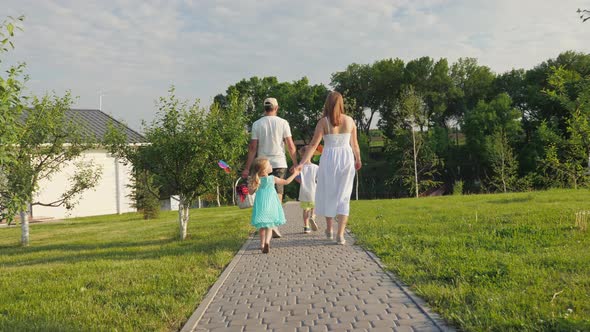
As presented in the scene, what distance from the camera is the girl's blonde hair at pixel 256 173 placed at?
25.7 feet

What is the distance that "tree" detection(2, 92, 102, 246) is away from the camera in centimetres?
1156

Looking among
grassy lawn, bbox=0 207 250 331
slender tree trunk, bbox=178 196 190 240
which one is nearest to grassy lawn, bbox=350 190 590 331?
grassy lawn, bbox=0 207 250 331

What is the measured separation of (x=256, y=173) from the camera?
7.89m

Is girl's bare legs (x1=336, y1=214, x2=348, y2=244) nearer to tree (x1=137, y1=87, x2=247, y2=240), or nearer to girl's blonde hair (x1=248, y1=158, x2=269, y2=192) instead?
girl's blonde hair (x1=248, y1=158, x2=269, y2=192)

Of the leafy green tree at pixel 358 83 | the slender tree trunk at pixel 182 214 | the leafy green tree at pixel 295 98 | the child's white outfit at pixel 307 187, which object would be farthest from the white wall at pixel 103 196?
the leafy green tree at pixel 358 83

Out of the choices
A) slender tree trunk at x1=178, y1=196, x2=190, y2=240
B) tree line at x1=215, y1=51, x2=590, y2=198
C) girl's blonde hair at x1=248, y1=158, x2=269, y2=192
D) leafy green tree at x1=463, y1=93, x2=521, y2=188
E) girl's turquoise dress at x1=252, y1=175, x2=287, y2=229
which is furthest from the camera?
leafy green tree at x1=463, y1=93, x2=521, y2=188

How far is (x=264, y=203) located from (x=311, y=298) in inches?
120

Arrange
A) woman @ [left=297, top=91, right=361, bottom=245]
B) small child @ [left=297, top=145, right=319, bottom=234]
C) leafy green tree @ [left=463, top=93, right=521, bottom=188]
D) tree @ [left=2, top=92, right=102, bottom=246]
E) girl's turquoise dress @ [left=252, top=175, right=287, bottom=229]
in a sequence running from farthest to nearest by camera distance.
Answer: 1. leafy green tree @ [left=463, top=93, right=521, bottom=188]
2. tree @ [left=2, top=92, right=102, bottom=246]
3. small child @ [left=297, top=145, right=319, bottom=234]
4. woman @ [left=297, top=91, right=361, bottom=245]
5. girl's turquoise dress @ [left=252, top=175, right=287, bottom=229]

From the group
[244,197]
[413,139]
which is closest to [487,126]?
[413,139]

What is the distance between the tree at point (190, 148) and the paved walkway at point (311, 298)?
10.7ft

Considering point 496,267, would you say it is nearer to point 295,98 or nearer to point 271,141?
point 271,141

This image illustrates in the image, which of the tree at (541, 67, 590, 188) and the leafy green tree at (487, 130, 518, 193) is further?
the leafy green tree at (487, 130, 518, 193)

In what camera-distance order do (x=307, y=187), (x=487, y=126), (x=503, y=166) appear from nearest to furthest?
(x=307, y=187) < (x=503, y=166) < (x=487, y=126)

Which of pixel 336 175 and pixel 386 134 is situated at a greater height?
pixel 386 134
